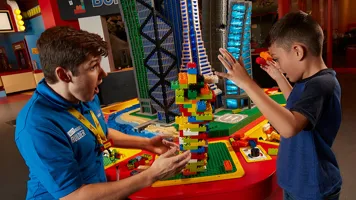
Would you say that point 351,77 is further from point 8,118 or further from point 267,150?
point 8,118

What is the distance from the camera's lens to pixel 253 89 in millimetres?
1012

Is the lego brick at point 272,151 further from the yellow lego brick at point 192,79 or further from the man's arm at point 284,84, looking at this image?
the yellow lego brick at point 192,79

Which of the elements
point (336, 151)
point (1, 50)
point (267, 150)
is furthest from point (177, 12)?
point (1, 50)

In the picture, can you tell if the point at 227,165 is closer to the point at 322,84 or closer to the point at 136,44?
the point at 322,84

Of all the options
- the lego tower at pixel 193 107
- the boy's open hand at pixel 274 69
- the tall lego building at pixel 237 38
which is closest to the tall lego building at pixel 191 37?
the tall lego building at pixel 237 38

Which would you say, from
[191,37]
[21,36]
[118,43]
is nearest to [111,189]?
[191,37]

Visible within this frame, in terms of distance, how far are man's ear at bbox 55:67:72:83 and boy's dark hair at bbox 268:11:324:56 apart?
0.92m

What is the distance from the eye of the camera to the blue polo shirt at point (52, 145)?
0.89 m

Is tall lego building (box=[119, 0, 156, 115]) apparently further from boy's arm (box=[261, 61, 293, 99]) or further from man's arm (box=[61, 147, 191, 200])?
man's arm (box=[61, 147, 191, 200])

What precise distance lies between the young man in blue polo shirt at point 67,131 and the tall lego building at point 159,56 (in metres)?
1.54

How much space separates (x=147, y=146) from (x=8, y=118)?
602cm

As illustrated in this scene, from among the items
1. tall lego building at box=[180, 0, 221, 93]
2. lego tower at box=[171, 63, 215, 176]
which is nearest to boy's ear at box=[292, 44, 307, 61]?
lego tower at box=[171, 63, 215, 176]

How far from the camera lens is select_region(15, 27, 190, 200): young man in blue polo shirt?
899mm

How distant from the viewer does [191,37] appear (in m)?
2.71
